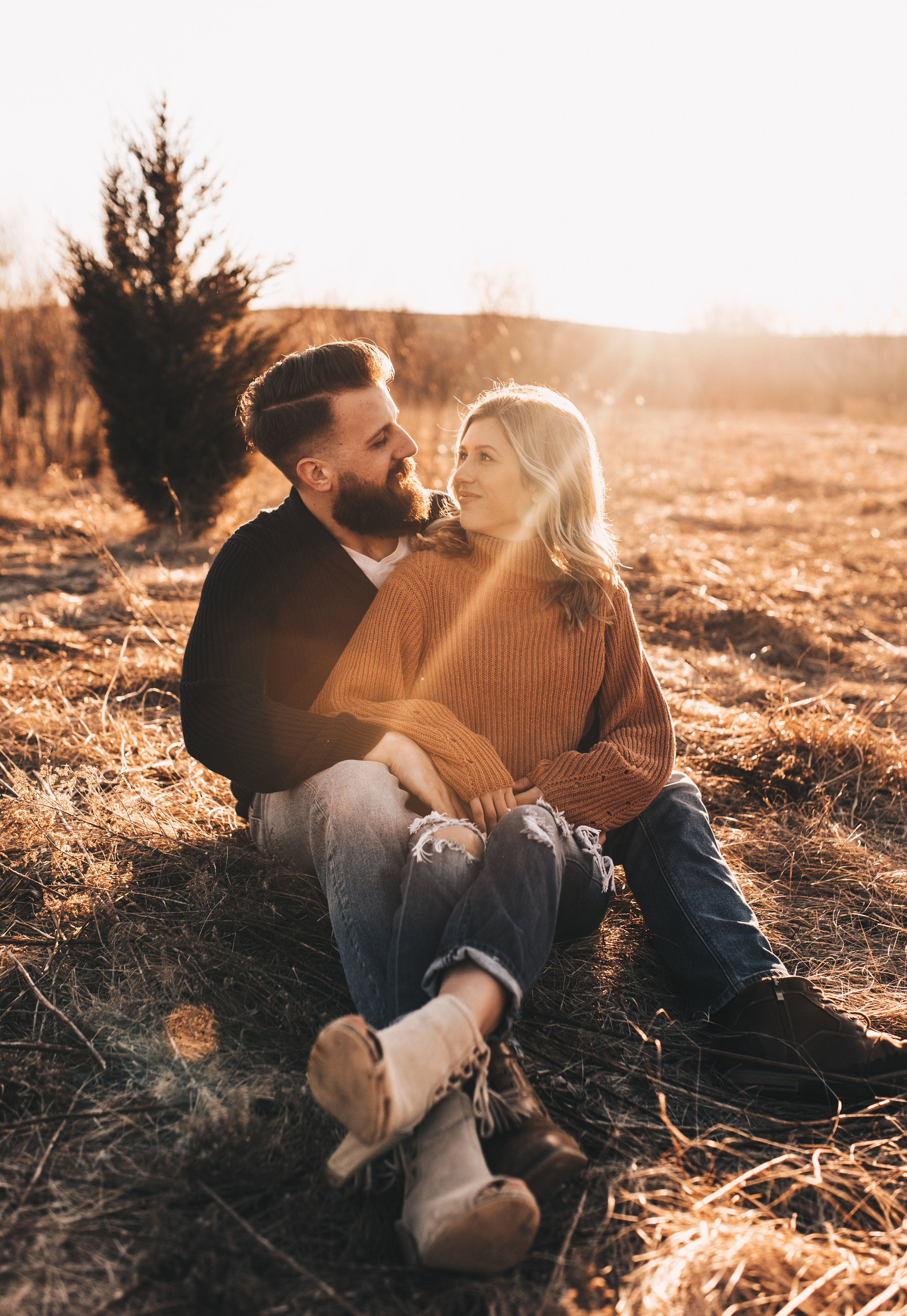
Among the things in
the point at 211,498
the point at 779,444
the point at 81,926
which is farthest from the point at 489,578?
the point at 779,444

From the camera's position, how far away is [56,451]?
13688 millimetres

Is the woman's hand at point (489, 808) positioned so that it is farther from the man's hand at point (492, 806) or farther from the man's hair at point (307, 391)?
the man's hair at point (307, 391)

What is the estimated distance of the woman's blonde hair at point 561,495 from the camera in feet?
7.95

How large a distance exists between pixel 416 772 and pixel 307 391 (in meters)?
1.32

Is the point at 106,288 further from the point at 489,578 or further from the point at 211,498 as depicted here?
the point at 489,578

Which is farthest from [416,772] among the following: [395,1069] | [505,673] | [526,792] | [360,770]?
[395,1069]

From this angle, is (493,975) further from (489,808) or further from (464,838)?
(489,808)

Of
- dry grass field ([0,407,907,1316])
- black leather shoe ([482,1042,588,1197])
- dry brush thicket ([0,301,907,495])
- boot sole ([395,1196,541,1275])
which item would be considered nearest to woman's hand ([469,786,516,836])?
dry grass field ([0,407,907,1316])

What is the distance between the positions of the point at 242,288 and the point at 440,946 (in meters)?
7.98

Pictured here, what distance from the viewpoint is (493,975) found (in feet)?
5.27

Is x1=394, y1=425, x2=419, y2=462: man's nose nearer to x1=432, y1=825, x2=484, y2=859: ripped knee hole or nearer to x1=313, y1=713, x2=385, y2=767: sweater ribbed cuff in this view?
x1=313, y1=713, x2=385, y2=767: sweater ribbed cuff

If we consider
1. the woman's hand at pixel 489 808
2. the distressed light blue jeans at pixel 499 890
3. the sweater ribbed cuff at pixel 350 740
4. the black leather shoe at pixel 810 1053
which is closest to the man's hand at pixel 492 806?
the woman's hand at pixel 489 808

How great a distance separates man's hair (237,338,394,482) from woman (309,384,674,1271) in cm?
42

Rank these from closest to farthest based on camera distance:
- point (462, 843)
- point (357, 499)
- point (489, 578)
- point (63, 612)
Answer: point (462, 843) < point (489, 578) < point (357, 499) < point (63, 612)
